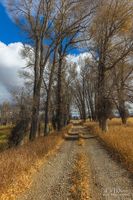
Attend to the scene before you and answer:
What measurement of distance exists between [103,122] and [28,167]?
17.7 m

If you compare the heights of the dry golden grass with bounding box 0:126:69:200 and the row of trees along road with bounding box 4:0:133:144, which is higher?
the row of trees along road with bounding box 4:0:133:144

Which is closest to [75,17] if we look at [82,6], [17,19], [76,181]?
[82,6]

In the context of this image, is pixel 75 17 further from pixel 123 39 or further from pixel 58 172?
pixel 58 172

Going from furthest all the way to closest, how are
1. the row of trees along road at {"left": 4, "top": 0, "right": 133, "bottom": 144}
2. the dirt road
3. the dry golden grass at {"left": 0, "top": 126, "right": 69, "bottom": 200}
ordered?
the row of trees along road at {"left": 4, "top": 0, "right": 133, "bottom": 144} → the dry golden grass at {"left": 0, "top": 126, "right": 69, "bottom": 200} → the dirt road

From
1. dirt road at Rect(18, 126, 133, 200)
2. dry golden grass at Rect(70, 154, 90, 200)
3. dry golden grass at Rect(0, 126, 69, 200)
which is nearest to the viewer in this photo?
dry golden grass at Rect(70, 154, 90, 200)

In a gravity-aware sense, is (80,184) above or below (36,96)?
below

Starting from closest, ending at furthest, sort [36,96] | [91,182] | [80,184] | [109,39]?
[80,184], [91,182], [36,96], [109,39]

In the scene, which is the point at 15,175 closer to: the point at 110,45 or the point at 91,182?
the point at 91,182

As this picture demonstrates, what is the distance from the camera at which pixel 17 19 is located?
19.1 metres

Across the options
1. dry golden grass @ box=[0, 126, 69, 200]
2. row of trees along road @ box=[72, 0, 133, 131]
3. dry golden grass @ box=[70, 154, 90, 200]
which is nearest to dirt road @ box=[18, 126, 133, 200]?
dry golden grass @ box=[70, 154, 90, 200]

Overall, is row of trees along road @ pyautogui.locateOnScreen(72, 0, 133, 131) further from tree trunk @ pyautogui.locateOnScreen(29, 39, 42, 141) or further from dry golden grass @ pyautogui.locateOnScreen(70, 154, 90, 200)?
dry golden grass @ pyautogui.locateOnScreen(70, 154, 90, 200)

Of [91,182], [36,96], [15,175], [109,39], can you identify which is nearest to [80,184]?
[91,182]

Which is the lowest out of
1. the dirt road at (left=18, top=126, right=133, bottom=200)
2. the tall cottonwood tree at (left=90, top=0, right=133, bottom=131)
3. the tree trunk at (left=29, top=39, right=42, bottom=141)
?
the dirt road at (left=18, top=126, right=133, bottom=200)

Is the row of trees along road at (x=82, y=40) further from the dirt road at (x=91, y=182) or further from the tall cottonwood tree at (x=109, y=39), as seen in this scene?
the dirt road at (x=91, y=182)
